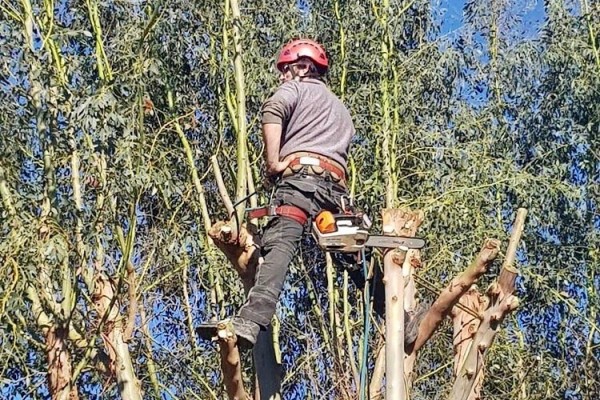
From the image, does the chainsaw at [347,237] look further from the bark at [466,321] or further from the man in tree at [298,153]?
the bark at [466,321]


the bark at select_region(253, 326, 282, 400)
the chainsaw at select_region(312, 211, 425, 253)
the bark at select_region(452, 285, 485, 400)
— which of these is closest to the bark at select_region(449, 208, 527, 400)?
the bark at select_region(452, 285, 485, 400)

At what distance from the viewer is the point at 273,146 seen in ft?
15.7

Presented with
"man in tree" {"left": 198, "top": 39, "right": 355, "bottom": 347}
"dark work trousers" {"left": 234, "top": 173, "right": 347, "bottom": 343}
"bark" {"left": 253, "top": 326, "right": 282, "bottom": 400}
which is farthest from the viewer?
"bark" {"left": 253, "top": 326, "right": 282, "bottom": 400}

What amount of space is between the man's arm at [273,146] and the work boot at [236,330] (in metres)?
0.78

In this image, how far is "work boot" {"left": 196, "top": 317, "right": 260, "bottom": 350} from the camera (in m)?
4.11

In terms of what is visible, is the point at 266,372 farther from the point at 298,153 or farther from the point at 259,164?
the point at 259,164

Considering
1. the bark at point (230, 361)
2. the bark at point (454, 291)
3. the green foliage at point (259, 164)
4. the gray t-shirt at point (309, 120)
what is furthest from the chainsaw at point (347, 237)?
the green foliage at point (259, 164)

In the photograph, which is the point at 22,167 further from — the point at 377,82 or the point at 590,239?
the point at 590,239

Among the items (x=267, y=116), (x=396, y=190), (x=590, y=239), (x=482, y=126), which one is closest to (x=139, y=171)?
(x=267, y=116)

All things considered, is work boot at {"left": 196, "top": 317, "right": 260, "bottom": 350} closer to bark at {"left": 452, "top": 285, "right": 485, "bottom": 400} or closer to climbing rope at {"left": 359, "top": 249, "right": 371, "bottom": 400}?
climbing rope at {"left": 359, "top": 249, "right": 371, "bottom": 400}

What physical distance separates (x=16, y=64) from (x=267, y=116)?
192cm

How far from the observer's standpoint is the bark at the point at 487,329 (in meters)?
4.49

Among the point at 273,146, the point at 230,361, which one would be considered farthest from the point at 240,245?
the point at 230,361

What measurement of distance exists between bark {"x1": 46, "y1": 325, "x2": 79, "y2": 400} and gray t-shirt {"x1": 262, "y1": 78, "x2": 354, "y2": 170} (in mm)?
1842
